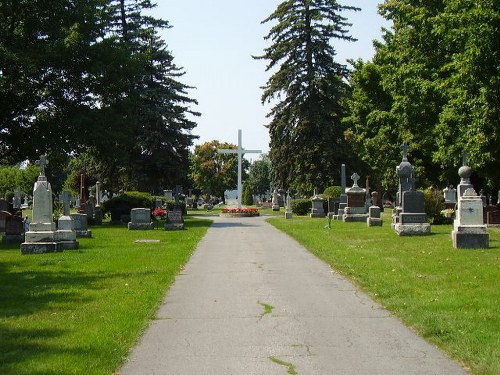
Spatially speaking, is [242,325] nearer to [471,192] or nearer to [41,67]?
[471,192]

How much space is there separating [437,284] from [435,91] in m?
21.4

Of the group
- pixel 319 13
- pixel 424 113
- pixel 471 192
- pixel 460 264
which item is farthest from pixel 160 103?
pixel 460 264

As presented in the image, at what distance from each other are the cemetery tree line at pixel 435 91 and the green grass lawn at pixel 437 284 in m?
5.82

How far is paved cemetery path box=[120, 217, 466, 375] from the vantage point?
5867 millimetres

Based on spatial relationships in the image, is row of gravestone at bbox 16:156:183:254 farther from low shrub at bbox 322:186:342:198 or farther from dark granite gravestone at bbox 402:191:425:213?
low shrub at bbox 322:186:342:198

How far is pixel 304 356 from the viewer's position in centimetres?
620

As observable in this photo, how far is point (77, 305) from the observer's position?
9.02m

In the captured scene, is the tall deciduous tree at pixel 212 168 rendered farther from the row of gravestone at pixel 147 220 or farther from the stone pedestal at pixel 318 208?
the row of gravestone at pixel 147 220

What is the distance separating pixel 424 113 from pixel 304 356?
27430mm

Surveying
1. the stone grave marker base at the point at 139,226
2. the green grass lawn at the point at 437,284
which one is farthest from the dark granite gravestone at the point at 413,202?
the stone grave marker base at the point at 139,226

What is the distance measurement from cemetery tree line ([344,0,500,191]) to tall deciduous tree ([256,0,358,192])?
3.38m

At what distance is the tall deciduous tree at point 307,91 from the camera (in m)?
49.6

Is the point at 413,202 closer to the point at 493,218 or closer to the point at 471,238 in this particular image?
the point at 471,238

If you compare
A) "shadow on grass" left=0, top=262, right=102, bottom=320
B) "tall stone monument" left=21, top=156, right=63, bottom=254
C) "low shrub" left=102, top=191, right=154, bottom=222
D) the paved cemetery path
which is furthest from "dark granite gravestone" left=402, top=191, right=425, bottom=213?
"low shrub" left=102, top=191, right=154, bottom=222
